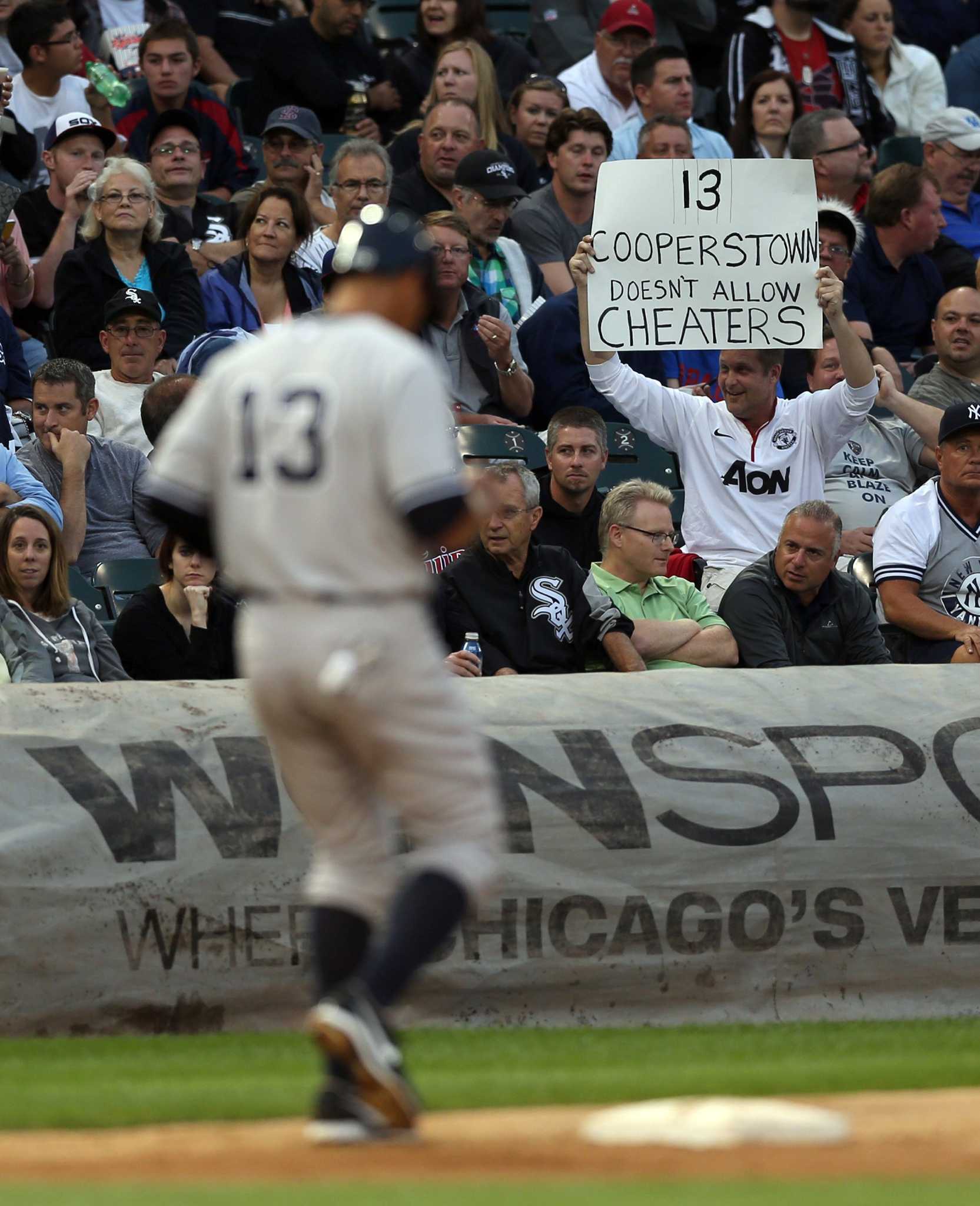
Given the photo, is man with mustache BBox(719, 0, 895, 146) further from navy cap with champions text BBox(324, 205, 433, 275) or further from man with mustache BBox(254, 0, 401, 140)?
navy cap with champions text BBox(324, 205, 433, 275)

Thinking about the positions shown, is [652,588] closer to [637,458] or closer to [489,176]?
[637,458]

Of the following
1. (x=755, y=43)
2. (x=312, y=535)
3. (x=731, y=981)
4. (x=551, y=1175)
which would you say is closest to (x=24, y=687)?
(x=731, y=981)

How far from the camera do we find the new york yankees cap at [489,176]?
38.0ft

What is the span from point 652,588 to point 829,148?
5.22 metres

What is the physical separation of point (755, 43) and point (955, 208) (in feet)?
7.51

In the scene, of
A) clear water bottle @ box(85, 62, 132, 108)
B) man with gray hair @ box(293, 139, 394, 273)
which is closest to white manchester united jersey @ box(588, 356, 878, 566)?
man with gray hair @ box(293, 139, 394, 273)

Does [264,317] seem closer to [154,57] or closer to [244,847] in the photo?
[154,57]

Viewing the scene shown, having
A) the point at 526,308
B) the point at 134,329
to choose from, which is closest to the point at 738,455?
the point at 526,308

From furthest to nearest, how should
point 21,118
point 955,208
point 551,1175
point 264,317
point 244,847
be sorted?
point 955,208, point 21,118, point 264,317, point 244,847, point 551,1175

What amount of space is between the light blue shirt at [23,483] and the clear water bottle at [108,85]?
470 centimetres

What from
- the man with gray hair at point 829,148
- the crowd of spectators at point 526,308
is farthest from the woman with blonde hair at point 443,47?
the man with gray hair at point 829,148

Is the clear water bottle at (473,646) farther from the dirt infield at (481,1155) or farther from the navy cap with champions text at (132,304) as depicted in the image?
the dirt infield at (481,1155)

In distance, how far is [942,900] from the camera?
747cm

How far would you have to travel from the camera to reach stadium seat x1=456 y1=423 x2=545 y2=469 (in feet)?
32.9
